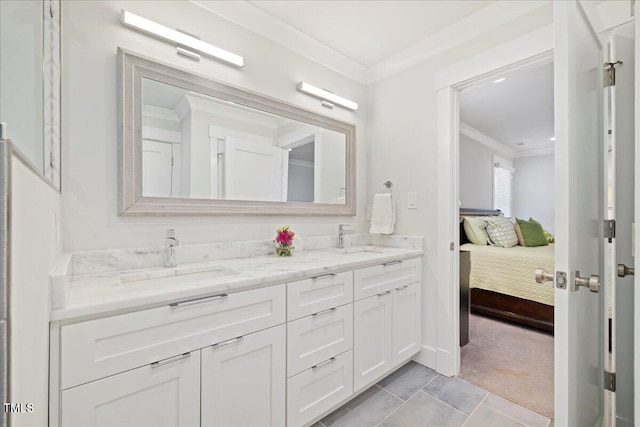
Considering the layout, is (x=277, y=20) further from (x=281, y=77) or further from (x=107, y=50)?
(x=107, y=50)

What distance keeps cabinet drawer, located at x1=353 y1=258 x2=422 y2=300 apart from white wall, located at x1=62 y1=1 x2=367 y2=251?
0.75 m

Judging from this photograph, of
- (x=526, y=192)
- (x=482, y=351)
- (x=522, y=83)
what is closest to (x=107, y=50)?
(x=482, y=351)

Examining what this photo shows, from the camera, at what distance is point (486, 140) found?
207 inches

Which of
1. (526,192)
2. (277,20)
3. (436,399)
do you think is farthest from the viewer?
(526,192)

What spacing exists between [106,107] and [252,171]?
785mm

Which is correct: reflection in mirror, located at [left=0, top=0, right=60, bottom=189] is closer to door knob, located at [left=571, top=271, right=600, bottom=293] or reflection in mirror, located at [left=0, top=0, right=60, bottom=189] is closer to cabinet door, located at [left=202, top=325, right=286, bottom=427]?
cabinet door, located at [left=202, top=325, right=286, bottom=427]

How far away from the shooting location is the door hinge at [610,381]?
53.3 inches

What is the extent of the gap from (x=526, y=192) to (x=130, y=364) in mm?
7416

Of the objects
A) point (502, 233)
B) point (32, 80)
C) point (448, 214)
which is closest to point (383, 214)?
point (448, 214)

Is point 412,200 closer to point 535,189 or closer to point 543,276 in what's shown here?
point 543,276

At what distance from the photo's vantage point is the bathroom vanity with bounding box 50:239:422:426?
876 millimetres

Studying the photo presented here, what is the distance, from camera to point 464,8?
1.84m

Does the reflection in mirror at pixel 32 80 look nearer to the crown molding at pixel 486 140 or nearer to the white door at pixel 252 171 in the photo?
the white door at pixel 252 171

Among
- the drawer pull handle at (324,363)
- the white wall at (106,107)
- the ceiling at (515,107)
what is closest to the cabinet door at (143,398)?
the drawer pull handle at (324,363)
